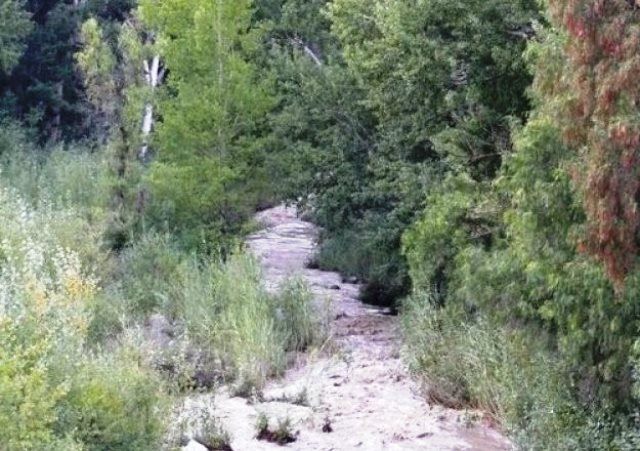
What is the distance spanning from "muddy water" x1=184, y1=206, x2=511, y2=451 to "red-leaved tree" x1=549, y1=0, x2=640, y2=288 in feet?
11.6

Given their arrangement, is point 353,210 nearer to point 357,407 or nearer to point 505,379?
point 357,407

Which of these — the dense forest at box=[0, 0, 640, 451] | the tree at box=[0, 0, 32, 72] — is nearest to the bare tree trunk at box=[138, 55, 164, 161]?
the dense forest at box=[0, 0, 640, 451]

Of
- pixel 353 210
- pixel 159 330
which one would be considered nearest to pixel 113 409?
pixel 159 330

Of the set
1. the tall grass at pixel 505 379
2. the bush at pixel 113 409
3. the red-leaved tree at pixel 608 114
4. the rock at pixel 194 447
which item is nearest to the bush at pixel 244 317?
the tall grass at pixel 505 379

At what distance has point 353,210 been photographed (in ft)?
62.7

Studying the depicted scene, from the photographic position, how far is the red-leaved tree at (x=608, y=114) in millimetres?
6773

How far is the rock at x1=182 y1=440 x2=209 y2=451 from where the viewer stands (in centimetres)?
920

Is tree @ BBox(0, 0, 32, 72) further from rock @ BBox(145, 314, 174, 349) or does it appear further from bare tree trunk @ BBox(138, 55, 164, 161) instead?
rock @ BBox(145, 314, 174, 349)

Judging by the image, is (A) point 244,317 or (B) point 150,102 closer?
(A) point 244,317

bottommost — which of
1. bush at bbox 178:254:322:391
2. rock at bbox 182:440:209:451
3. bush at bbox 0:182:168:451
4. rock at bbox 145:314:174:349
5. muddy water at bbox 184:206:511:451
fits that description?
muddy water at bbox 184:206:511:451

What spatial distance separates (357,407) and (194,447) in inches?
109

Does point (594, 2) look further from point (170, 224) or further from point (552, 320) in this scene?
point (170, 224)

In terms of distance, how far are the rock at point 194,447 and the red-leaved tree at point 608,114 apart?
13.3 ft

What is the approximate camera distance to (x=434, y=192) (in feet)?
43.9
